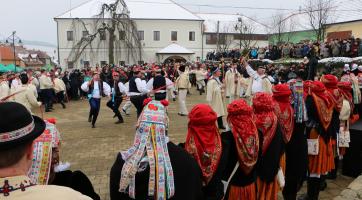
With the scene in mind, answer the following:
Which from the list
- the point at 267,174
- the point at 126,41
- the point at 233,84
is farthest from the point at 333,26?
the point at 267,174

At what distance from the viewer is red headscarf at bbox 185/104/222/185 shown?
3225 millimetres

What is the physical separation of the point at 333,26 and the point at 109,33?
2394 cm

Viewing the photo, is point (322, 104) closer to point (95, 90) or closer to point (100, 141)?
point (100, 141)

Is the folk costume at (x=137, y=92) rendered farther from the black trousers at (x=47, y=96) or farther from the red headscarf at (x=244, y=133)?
the red headscarf at (x=244, y=133)

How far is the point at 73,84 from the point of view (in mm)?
19844

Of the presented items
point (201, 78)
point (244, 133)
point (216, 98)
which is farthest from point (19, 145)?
point (201, 78)

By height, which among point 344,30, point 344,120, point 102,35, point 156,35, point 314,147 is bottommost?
point 314,147

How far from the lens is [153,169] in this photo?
275cm

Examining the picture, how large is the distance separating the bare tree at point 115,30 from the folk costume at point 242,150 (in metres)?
36.9

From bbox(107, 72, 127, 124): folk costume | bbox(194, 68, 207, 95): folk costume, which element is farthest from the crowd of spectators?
bbox(107, 72, 127, 124): folk costume

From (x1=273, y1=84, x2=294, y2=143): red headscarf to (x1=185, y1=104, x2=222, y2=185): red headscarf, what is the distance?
171cm

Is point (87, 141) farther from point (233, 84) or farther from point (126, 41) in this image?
point (126, 41)

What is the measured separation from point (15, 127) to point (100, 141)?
814 centimetres

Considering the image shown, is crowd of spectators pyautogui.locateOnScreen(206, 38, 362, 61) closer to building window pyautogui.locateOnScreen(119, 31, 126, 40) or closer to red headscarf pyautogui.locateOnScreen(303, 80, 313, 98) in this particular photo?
red headscarf pyautogui.locateOnScreen(303, 80, 313, 98)
